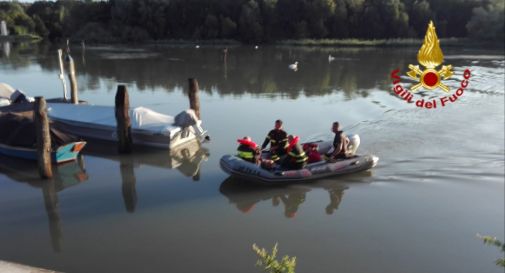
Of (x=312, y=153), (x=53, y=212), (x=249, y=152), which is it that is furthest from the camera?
(x=312, y=153)

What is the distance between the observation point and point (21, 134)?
12.9 m

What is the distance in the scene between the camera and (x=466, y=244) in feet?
28.2

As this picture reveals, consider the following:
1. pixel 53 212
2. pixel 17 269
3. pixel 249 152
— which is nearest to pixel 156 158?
pixel 249 152

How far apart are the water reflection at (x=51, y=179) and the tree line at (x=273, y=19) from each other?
55771 mm

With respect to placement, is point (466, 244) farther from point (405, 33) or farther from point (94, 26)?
point (94, 26)

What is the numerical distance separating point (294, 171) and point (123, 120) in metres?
5.32

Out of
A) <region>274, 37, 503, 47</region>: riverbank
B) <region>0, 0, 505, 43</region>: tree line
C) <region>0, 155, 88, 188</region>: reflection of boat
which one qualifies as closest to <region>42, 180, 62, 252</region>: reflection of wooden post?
<region>0, 155, 88, 188</region>: reflection of boat

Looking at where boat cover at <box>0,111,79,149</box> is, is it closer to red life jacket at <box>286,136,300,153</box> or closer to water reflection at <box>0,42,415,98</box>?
red life jacket at <box>286,136,300,153</box>

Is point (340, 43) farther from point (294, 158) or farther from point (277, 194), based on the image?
point (277, 194)

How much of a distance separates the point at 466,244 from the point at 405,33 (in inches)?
2274

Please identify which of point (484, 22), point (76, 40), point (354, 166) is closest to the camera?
point (354, 166)

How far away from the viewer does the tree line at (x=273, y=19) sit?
6191 cm

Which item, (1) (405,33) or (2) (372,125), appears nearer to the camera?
(2) (372,125)

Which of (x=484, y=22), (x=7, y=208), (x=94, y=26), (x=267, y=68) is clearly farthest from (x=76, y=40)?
(x=7, y=208)
